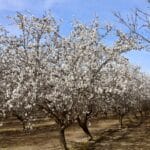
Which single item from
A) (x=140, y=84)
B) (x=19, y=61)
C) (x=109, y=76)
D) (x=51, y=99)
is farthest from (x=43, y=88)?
(x=140, y=84)

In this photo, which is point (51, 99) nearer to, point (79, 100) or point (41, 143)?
point (79, 100)

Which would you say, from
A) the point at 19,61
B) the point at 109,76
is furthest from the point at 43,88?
the point at 109,76

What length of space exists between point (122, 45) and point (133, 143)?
7.60 m

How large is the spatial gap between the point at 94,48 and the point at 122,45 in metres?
1.85

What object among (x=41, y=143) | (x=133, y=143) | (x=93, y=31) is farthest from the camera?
(x=41, y=143)

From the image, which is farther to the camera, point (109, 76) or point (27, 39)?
point (109, 76)

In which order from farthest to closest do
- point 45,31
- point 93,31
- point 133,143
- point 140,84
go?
point 140,84 → point 133,143 → point 93,31 → point 45,31

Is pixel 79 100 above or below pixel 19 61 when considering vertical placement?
below

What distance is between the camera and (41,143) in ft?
103

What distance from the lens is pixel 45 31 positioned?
2384cm

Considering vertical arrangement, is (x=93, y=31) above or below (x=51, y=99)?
above

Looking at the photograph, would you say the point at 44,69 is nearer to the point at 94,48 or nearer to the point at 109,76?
the point at 94,48

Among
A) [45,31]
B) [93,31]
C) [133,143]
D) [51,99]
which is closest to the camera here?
[51,99]

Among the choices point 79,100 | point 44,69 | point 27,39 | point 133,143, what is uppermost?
point 27,39
